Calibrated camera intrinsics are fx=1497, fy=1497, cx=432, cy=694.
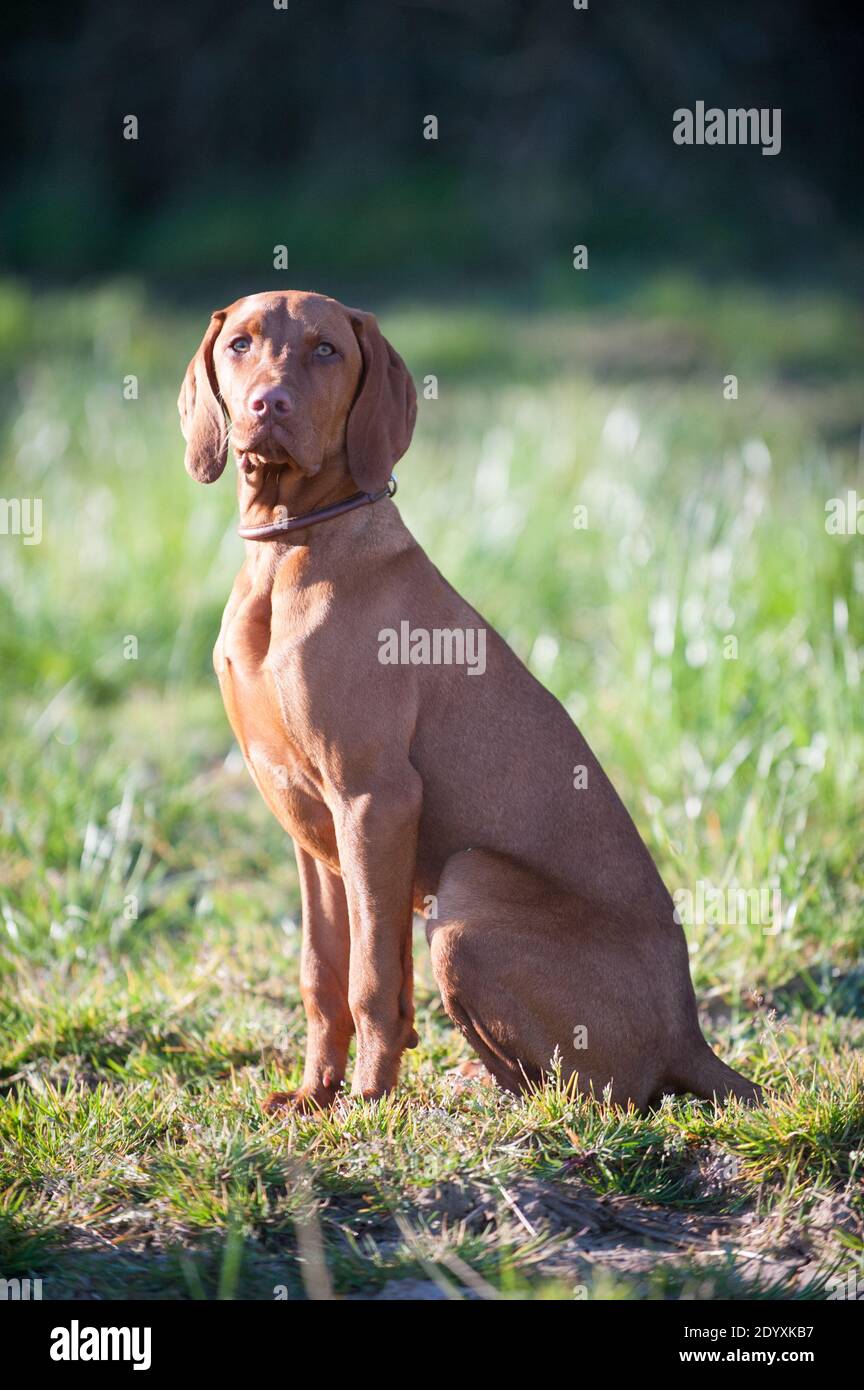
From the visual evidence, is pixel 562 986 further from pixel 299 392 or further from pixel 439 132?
pixel 439 132

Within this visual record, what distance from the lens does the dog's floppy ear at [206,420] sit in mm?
3582

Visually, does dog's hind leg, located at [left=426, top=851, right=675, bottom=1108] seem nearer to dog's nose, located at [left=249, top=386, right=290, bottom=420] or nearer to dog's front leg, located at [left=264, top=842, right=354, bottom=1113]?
dog's front leg, located at [left=264, top=842, right=354, bottom=1113]

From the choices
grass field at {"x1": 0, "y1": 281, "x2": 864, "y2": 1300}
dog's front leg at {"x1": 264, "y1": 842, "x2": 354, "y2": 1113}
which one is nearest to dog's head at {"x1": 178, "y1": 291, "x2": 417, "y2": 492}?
dog's front leg at {"x1": 264, "y1": 842, "x2": 354, "y2": 1113}

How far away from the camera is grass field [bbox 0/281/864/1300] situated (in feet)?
10.7

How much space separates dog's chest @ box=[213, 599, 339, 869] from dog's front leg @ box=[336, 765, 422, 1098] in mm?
173

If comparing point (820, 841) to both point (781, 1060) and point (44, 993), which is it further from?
point (44, 993)

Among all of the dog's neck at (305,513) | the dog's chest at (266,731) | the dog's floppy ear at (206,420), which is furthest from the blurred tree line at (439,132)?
the dog's chest at (266,731)

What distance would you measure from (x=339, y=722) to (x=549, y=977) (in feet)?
2.46

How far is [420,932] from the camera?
4.99 metres

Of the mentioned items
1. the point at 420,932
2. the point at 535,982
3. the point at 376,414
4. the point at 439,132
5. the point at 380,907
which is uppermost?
the point at 439,132

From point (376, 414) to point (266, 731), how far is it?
79 centimetres

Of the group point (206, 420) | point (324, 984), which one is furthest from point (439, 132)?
point (324, 984)

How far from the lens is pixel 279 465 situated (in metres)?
3.53

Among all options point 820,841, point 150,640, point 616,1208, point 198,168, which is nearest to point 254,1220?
point 616,1208
